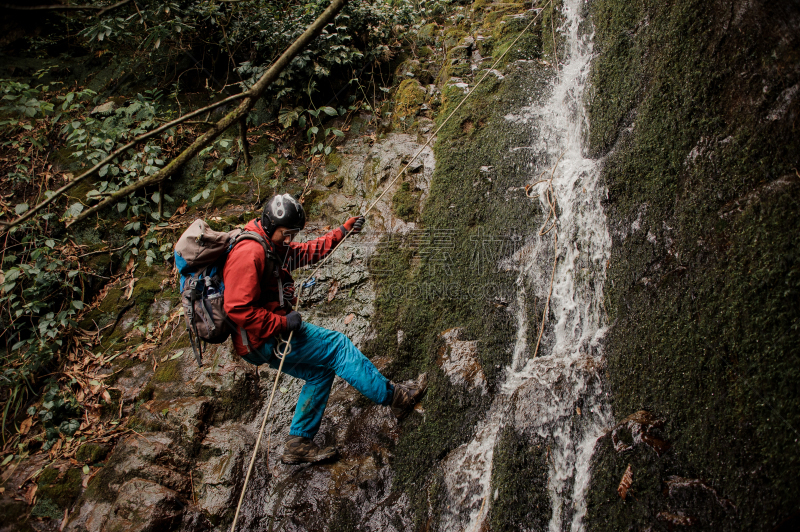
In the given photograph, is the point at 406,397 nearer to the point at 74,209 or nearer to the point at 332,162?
the point at 332,162

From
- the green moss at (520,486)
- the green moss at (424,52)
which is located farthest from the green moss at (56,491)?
the green moss at (424,52)

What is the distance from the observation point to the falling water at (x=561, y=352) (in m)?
3.07

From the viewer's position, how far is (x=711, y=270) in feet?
8.62

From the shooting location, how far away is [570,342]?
145 inches

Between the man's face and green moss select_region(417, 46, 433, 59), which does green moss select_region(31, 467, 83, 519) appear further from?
green moss select_region(417, 46, 433, 59)

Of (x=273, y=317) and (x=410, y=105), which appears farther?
(x=410, y=105)

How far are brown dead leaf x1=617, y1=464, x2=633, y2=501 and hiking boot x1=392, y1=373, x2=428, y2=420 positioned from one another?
76.3 inches

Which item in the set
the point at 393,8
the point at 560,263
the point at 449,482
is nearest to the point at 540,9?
the point at 393,8

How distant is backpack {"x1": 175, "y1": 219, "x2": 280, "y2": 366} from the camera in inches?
138

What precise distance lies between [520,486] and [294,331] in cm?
220

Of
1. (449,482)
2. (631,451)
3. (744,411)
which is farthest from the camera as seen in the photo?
(449,482)

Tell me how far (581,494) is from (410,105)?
558 cm

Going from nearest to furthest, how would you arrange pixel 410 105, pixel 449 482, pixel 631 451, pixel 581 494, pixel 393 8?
pixel 631 451
pixel 581 494
pixel 449 482
pixel 410 105
pixel 393 8

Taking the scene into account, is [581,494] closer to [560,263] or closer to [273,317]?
[560,263]
